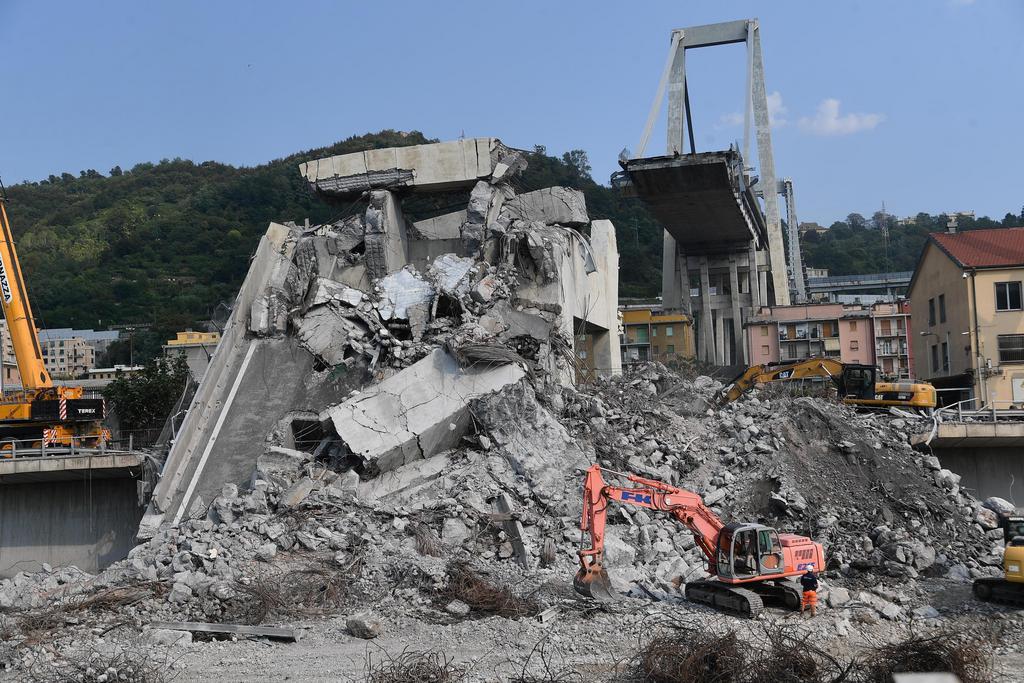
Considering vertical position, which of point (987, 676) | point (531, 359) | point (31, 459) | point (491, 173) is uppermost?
point (491, 173)

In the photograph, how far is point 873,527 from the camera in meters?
16.5

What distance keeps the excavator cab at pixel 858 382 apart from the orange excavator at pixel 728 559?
9.82 meters

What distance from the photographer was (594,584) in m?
12.7

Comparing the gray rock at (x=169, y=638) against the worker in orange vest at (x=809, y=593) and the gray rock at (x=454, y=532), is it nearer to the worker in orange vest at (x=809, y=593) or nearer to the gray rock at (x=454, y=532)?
the gray rock at (x=454, y=532)

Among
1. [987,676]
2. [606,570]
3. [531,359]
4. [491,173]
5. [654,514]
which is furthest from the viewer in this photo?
[491,173]

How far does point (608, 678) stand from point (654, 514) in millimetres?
6349

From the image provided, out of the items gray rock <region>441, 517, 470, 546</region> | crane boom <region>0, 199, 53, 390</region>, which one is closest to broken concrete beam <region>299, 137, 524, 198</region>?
crane boom <region>0, 199, 53, 390</region>

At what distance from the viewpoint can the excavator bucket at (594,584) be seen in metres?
12.7

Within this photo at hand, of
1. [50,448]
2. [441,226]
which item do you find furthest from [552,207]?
[50,448]

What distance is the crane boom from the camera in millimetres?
24422

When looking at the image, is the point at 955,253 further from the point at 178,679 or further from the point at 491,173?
the point at 178,679

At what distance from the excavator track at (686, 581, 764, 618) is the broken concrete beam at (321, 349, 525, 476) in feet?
20.2

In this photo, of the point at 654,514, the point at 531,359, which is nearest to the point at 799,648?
the point at 654,514

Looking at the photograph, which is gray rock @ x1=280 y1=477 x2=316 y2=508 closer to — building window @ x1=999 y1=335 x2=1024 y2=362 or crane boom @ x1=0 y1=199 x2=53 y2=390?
crane boom @ x1=0 y1=199 x2=53 y2=390
